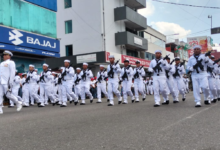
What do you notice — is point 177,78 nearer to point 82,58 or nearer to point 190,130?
point 190,130

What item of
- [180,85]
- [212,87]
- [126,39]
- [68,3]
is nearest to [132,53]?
[126,39]

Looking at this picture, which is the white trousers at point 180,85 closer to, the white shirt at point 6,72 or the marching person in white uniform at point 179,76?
the marching person in white uniform at point 179,76

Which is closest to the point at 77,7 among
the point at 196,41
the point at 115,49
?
the point at 115,49

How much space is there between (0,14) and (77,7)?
14.8 metres

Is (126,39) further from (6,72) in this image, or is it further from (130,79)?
(6,72)

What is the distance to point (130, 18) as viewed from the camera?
32344mm

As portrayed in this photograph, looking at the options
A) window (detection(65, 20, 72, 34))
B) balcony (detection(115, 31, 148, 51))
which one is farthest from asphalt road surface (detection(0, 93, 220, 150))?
window (detection(65, 20, 72, 34))

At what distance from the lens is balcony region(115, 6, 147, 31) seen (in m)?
31.5

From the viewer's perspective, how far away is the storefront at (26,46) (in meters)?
17.5

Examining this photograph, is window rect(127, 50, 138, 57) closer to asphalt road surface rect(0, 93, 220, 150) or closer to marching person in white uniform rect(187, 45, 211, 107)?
marching person in white uniform rect(187, 45, 211, 107)

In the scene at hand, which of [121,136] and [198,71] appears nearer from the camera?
[121,136]

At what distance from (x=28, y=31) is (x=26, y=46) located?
1421 millimetres

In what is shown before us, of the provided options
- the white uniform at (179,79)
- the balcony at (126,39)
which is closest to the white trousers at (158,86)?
the white uniform at (179,79)

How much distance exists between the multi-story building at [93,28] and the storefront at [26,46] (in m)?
6.84
